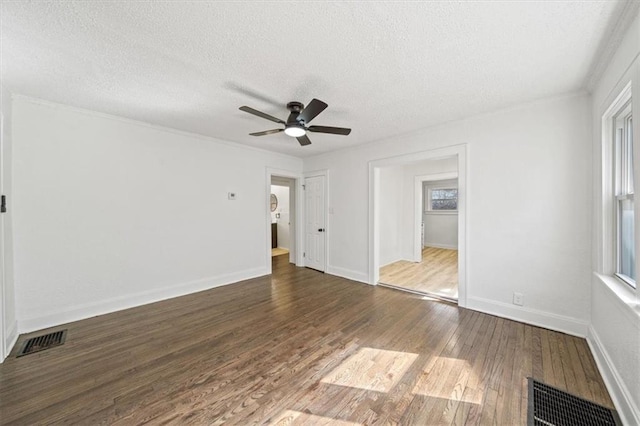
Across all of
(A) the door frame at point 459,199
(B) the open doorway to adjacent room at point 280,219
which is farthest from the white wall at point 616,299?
(B) the open doorway to adjacent room at point 280,219

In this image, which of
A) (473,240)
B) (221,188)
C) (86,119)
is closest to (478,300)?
(473,240)

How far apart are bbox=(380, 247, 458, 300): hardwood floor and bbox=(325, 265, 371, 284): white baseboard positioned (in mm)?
331

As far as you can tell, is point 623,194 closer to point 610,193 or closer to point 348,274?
point 610,193

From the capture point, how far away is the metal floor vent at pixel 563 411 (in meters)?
1.56

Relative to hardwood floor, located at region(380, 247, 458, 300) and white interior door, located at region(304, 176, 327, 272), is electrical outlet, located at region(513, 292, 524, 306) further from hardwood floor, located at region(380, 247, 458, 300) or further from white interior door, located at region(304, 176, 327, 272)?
white interior door, located at region(304, 176, 327, 272)

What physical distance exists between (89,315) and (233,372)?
2359 mm

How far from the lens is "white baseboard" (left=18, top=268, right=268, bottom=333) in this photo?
2764 millimetres

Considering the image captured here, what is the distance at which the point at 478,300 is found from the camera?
3.20m

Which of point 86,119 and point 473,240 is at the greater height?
point 86,119

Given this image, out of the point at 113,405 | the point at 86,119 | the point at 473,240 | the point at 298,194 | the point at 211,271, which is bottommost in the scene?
the point at 113,405

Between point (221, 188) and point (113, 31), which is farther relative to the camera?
point (221, 188)

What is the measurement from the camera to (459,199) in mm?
3357

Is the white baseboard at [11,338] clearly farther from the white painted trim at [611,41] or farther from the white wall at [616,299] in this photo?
the white painted trim at [611,41]

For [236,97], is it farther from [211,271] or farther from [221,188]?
[211,271]
